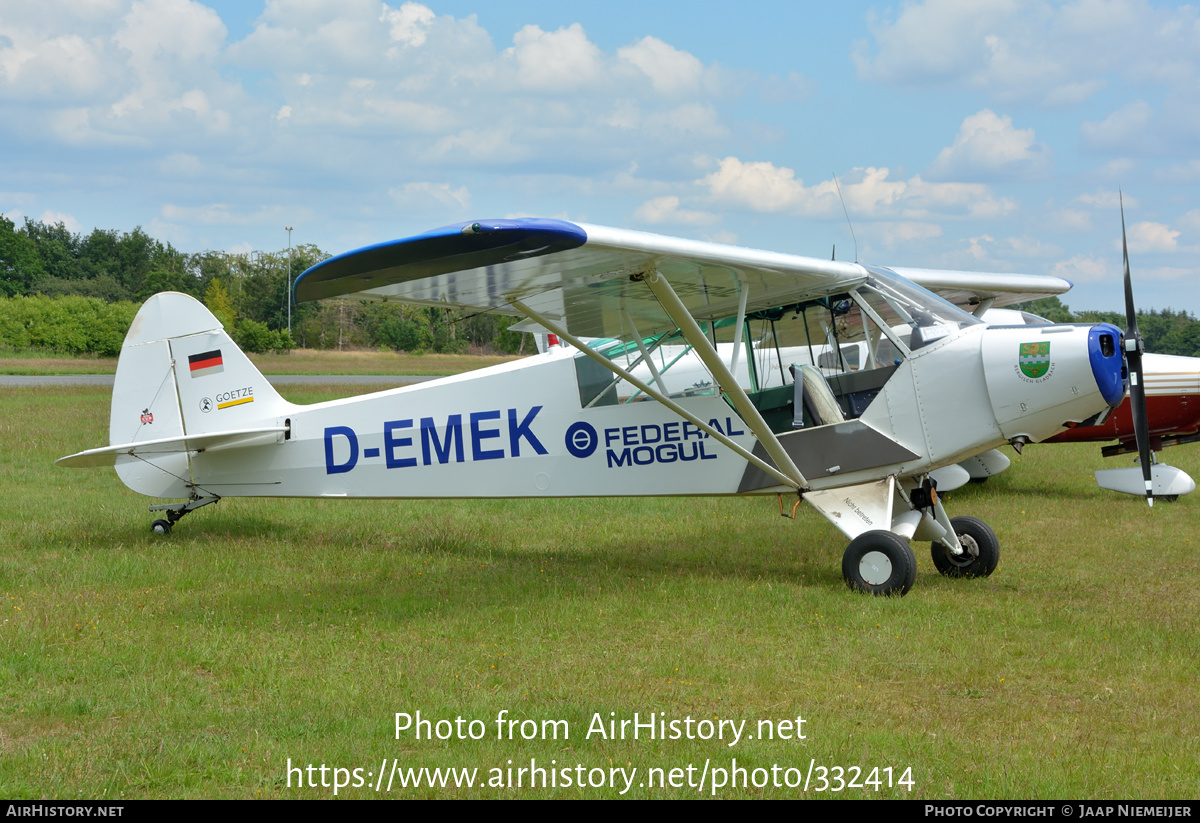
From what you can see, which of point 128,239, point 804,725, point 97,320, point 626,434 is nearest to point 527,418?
point 626,434

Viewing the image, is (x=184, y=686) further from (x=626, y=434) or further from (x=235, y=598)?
(x=626, y=434)

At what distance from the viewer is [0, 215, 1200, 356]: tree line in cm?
5250

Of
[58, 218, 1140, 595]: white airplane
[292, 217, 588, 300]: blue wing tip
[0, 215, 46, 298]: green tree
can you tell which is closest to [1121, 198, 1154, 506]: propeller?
[58, 218, 1140, 595]: white airplane

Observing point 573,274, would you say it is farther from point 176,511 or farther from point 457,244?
point 176,511

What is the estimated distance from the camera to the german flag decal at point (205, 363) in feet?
30.6

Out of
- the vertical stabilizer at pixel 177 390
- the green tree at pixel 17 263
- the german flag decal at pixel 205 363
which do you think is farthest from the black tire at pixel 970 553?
the green tree at pixel 17 263

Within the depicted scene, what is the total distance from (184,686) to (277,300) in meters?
73.1

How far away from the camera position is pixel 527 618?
21.3 ft

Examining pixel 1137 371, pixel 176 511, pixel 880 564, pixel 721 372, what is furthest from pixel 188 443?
pixel 1137 371

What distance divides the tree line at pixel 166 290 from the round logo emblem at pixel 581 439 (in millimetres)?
39397

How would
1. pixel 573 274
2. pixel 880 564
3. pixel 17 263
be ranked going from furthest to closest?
pixel 17 263
pixel 880 564
pixel 573 274

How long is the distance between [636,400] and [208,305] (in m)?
70.0

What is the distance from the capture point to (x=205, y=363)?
9.35 m

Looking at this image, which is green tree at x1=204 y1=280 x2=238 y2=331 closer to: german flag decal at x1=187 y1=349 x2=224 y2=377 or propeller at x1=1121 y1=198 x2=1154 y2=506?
german flag decal at x1=187 y1=349 x2=224 y2=377
